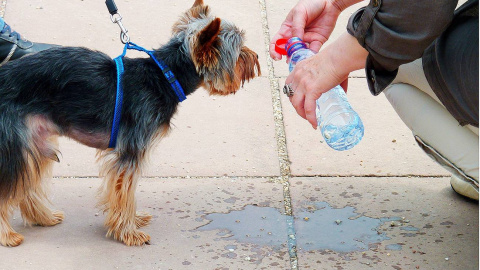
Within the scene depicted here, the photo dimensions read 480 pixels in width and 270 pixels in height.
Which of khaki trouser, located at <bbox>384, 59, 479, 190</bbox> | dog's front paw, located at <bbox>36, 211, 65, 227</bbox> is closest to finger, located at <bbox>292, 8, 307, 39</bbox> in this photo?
khaki trouser, located at <bbox>384, 59, 479, 190</bbox>

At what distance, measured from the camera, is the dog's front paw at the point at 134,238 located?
11.6 ft

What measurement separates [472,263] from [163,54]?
1895 mm

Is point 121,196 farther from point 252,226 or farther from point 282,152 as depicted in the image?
point 282,152


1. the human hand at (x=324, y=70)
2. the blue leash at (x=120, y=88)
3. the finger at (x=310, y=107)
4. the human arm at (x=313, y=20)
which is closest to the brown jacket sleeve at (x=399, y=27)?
the human hand at (x=324, y=70)

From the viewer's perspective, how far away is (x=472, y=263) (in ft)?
11.3

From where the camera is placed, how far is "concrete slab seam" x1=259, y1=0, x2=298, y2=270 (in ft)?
11.7

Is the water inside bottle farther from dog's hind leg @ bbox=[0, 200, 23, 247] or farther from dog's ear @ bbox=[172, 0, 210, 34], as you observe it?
dog's hind leg @ bbox=[0, 200, 23, 247]

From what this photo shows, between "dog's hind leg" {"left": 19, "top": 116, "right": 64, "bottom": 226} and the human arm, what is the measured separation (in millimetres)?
1263

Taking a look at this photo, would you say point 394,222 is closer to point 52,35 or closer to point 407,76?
point 407,76

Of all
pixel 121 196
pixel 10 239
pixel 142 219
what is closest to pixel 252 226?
pixel 142 219

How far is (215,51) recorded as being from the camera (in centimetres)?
347

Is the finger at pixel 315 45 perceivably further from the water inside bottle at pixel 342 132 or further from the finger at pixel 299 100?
the finger at pixel 299 100

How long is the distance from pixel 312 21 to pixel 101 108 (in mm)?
1283

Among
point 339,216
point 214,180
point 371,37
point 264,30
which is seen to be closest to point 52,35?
point 264,30
